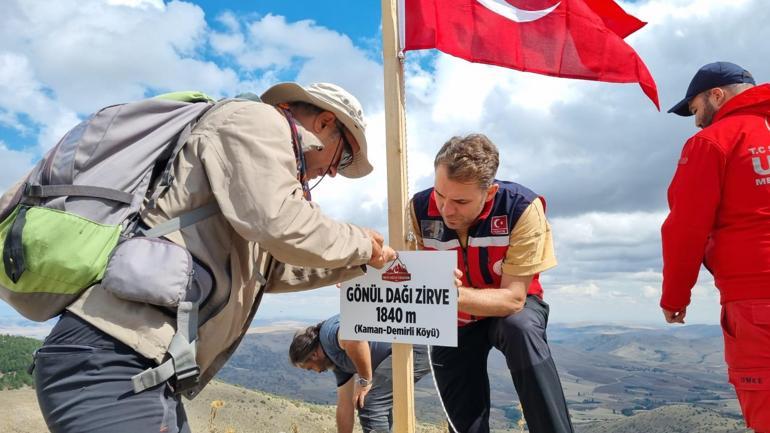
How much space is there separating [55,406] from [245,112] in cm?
130

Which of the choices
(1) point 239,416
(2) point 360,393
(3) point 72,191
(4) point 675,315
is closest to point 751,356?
(4) point 675,315

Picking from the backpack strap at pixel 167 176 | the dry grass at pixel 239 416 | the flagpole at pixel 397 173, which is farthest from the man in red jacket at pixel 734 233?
the dry grass at pixel 239 416

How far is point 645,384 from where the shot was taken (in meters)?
199

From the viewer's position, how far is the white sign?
140 inches

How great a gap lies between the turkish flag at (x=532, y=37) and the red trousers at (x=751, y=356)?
243 centimetres

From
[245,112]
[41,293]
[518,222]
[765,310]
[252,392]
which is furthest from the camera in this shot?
[252,392]

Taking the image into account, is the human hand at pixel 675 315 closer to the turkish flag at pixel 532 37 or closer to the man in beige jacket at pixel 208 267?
the turkish flag at pixel 532 37

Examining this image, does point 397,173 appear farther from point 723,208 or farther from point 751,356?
point 751,356

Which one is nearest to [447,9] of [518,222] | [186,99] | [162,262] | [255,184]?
[518,222]

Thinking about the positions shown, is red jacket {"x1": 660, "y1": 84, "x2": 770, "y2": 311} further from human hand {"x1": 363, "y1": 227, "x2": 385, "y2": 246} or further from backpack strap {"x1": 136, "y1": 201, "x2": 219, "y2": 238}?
backpack strap {"x1": 136, "y1": 201, "x2": 219, "y2": 238}

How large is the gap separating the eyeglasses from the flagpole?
80 centimetres

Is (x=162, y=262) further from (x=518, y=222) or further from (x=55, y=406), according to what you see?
(x=518, y=222)

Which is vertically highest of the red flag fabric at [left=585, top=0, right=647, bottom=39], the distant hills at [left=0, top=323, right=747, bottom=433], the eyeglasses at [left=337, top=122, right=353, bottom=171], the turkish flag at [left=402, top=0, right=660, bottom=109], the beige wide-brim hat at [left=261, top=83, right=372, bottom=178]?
the red flag fabric at [left=585, top=0, right=647, bottom=39]

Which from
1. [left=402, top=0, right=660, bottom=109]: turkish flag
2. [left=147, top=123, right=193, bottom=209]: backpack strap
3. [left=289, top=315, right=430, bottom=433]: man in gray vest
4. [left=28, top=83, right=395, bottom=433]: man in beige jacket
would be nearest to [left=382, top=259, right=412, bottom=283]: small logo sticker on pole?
[left=28, top=83, right=395, bottom=433]: man in beige jacket
